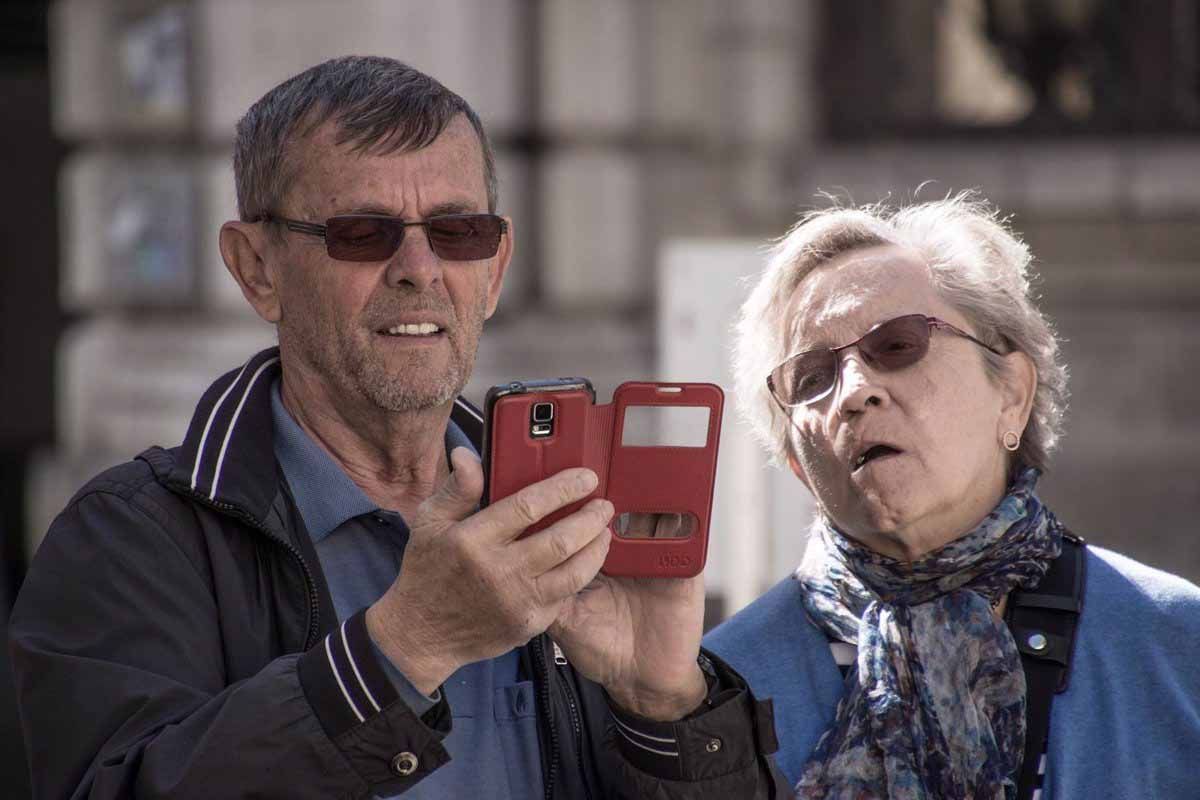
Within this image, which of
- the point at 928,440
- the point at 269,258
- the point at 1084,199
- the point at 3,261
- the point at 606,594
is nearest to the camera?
the point at 606,594

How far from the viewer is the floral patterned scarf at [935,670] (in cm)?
293

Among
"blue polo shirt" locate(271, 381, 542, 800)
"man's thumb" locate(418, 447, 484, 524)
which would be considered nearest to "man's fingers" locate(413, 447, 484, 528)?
"man's thumb" locate(418, 447, 484, 524)

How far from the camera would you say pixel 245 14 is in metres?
7.68

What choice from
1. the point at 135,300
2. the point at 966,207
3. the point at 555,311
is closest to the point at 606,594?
the point at 966,207

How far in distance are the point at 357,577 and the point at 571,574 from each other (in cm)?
53

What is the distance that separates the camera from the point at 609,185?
25.5 feet

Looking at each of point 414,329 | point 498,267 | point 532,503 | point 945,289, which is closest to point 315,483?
point 414,329

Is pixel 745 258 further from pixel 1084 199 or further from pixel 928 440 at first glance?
pixel 1084 199

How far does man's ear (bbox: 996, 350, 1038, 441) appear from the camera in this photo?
321 cm

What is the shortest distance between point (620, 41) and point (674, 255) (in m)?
3.39

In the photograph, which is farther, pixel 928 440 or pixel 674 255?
pixel 674 255

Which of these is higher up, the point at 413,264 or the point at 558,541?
the point at 413,264

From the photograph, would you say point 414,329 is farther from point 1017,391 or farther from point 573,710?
point 1017,391

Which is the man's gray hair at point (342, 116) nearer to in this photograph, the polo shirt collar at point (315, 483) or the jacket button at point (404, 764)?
the polo shirt collar at point (315, 483)
